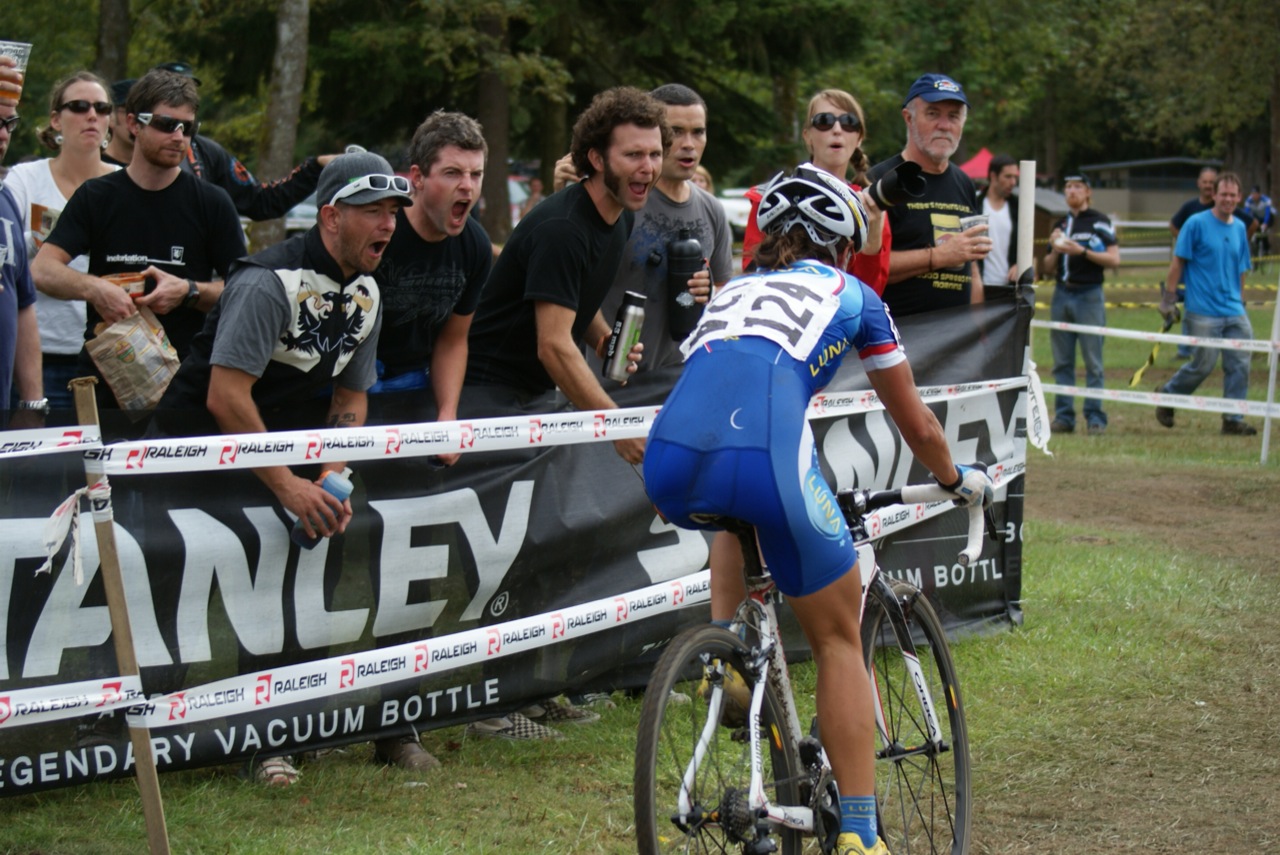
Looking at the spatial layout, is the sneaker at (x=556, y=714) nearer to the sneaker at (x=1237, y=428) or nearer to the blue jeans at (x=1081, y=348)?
the blue jeans at (x=1081, y=348)

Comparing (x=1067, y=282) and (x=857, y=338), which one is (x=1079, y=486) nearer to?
(x=1067, y=282)

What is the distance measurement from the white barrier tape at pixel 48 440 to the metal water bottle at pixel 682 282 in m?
2.79

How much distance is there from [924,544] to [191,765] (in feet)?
12.6

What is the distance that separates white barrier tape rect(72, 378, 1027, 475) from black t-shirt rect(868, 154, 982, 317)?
55.9 inches

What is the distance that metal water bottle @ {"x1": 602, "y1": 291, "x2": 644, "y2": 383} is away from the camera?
5570mm

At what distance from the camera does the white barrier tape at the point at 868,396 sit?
6426 mm

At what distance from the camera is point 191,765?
4.66 metres

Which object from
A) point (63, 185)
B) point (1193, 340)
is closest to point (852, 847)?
point (63, 185)

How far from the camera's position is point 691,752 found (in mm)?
3771

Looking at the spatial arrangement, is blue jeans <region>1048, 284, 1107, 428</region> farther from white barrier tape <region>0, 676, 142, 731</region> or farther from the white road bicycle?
white barrier tape <region>0, 676, 142, 731</region>

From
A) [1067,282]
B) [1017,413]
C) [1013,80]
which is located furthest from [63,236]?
[1013,80]

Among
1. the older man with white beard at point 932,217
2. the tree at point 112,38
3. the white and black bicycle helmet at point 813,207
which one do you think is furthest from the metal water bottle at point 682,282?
the tree at point 112,38

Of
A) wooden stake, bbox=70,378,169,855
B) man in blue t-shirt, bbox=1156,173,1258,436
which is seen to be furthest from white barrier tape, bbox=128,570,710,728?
man in blue t-shirt, bbox=1156,173,1258,436

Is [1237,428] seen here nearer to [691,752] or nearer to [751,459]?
[751,459]
